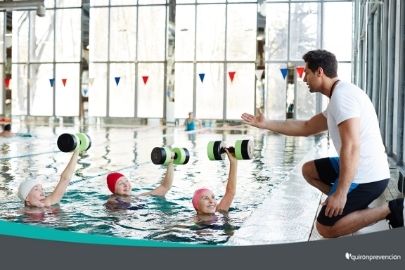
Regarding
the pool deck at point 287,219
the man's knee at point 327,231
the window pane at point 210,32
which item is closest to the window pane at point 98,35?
the window pane at point 210,32

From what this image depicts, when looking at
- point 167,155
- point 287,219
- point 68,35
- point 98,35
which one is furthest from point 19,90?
point 287,219

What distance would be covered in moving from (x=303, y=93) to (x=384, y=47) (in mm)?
13825

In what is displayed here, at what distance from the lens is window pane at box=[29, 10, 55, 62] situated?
3120cm

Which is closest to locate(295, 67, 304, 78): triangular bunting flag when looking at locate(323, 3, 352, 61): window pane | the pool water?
locate(323, 3, 352, 61): window pane

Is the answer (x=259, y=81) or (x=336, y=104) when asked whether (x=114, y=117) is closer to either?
(x=259, y=81)

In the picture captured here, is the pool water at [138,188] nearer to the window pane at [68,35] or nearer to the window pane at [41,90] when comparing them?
the window pane at [41,90]

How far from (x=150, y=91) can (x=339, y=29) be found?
371 inches

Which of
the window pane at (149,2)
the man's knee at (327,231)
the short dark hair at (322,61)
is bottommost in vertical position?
the man's knee at (327,231)

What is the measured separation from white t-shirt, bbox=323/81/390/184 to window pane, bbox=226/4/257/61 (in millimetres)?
23703

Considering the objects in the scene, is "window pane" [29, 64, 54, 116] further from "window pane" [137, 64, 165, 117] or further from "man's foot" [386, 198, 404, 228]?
"man's foot" [386, 198, 404, 228]

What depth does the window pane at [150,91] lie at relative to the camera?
29359 millimetres

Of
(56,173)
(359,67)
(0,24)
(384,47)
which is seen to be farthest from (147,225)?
A: (0,24)

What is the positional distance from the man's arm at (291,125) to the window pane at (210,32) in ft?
77.4

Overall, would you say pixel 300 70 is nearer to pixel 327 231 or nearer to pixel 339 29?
pixel 339 29
